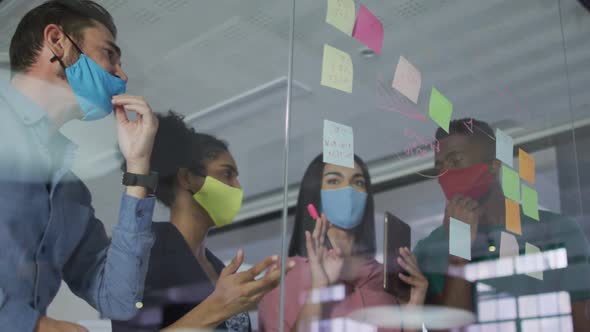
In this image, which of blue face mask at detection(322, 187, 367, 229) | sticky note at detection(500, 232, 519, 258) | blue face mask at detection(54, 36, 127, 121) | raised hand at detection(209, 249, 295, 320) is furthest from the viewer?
sticky note at detection(500, 232, 519, 258)

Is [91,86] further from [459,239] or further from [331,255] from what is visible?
[459,239]

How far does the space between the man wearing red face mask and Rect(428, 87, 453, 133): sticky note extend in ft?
0.10

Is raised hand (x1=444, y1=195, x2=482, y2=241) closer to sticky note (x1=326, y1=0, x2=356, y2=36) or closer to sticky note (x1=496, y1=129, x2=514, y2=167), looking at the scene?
sticky note (x1=496, y1=129, x2=514, y2=167)

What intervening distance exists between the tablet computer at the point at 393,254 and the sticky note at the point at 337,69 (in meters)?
0.37

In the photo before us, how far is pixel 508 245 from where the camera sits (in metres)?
2.37

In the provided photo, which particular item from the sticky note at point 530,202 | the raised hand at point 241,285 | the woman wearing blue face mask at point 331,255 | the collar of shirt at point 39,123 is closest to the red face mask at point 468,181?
the sticky note at point 530,202

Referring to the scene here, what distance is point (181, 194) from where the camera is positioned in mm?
1480

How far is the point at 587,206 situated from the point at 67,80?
2094 mm

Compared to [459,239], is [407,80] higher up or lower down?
higher up

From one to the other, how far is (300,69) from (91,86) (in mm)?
567

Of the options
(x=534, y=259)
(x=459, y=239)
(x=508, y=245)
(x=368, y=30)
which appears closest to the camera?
(x=368, y=30)

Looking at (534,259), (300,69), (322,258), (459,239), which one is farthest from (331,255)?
(534,259)

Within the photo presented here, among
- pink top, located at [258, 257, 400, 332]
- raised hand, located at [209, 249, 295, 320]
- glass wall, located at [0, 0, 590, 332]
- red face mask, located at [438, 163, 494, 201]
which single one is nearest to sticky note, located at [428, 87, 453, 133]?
glass wall, located at [0, 0, 590, 332]

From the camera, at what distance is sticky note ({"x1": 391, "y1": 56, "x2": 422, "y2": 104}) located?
2.07m
